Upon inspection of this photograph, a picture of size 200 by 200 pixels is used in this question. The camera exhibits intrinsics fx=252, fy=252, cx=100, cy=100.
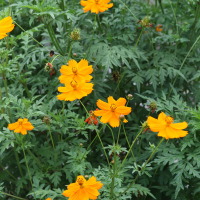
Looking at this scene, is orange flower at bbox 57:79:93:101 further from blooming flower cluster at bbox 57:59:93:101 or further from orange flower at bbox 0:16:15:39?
orange flower at bbox 0:16:15:39

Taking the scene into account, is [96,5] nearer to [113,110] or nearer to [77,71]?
[77,71]

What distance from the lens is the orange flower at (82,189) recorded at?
1064 millimetres

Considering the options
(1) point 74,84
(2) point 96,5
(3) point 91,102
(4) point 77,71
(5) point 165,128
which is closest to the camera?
(5) point 165,128

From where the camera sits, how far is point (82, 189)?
3.55 feet

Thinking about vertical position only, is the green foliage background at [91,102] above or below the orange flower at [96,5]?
below

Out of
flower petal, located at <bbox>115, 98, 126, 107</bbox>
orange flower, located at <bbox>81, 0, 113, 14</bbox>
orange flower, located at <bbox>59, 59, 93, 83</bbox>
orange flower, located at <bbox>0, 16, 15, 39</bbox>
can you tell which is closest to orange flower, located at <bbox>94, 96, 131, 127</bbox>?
flower petal, located at <bbox>115, 98, 126, 107</bbox>

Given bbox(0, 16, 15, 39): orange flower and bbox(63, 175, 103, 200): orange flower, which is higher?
bbox(0, 16, 15, 39): orange flower

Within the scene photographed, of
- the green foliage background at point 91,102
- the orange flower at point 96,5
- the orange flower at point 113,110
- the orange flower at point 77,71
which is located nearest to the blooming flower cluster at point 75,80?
the orange flower at point 77,71

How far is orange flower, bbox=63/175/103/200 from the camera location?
1.06 m

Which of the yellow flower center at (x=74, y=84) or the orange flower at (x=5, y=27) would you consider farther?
the yellow flower center at (x=74, y=84)

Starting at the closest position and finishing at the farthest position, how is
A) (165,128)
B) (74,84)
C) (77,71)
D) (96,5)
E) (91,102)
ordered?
(165,128) < (74,84) < (77,71) < (96,5) < (91,102)

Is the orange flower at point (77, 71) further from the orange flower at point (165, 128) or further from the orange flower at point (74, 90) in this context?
the orange flower at point (165, 128)

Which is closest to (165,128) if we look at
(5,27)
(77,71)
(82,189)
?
(82,189)

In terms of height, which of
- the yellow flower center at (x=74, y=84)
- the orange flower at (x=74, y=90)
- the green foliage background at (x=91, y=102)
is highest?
the yellow flower center at (x=74, y=84)
